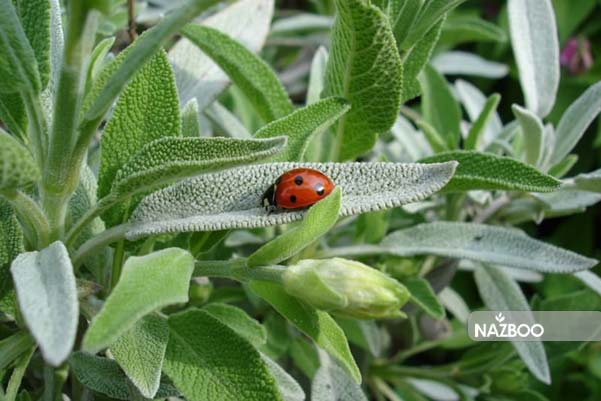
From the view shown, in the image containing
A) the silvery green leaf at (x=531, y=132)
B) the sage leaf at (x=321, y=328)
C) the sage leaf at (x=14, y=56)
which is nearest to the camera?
the sage leaf at (x=14, y=56)

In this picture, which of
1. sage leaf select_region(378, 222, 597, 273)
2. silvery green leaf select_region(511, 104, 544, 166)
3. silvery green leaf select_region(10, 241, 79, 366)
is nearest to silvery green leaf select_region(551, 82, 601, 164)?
silvery green leaf select_region(511, 104, 544, 166)

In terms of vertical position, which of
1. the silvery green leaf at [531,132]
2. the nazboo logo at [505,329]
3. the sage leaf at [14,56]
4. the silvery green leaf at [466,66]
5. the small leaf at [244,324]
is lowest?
the nazboo logo at [505,329]

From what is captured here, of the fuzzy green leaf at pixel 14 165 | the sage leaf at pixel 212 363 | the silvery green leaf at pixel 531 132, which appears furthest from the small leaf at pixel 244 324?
the silvery green leaf at pixel 531 132

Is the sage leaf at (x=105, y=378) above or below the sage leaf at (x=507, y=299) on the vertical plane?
above

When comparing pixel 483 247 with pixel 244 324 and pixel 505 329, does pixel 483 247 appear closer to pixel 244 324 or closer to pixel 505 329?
pixel 505 329

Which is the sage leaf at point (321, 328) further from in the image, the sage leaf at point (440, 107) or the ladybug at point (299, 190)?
the sage leaf at point (440, 107)

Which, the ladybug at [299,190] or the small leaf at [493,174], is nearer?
the ladybug at [299,190]

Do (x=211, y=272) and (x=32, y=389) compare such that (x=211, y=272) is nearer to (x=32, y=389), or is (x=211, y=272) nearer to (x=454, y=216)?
(x=32, y=389)

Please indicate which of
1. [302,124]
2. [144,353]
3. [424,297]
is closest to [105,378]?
[144,353]

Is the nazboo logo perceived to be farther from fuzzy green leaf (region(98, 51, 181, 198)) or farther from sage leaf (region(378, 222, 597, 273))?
fuzzy green leaf (region(98, 51, 181, 198))
